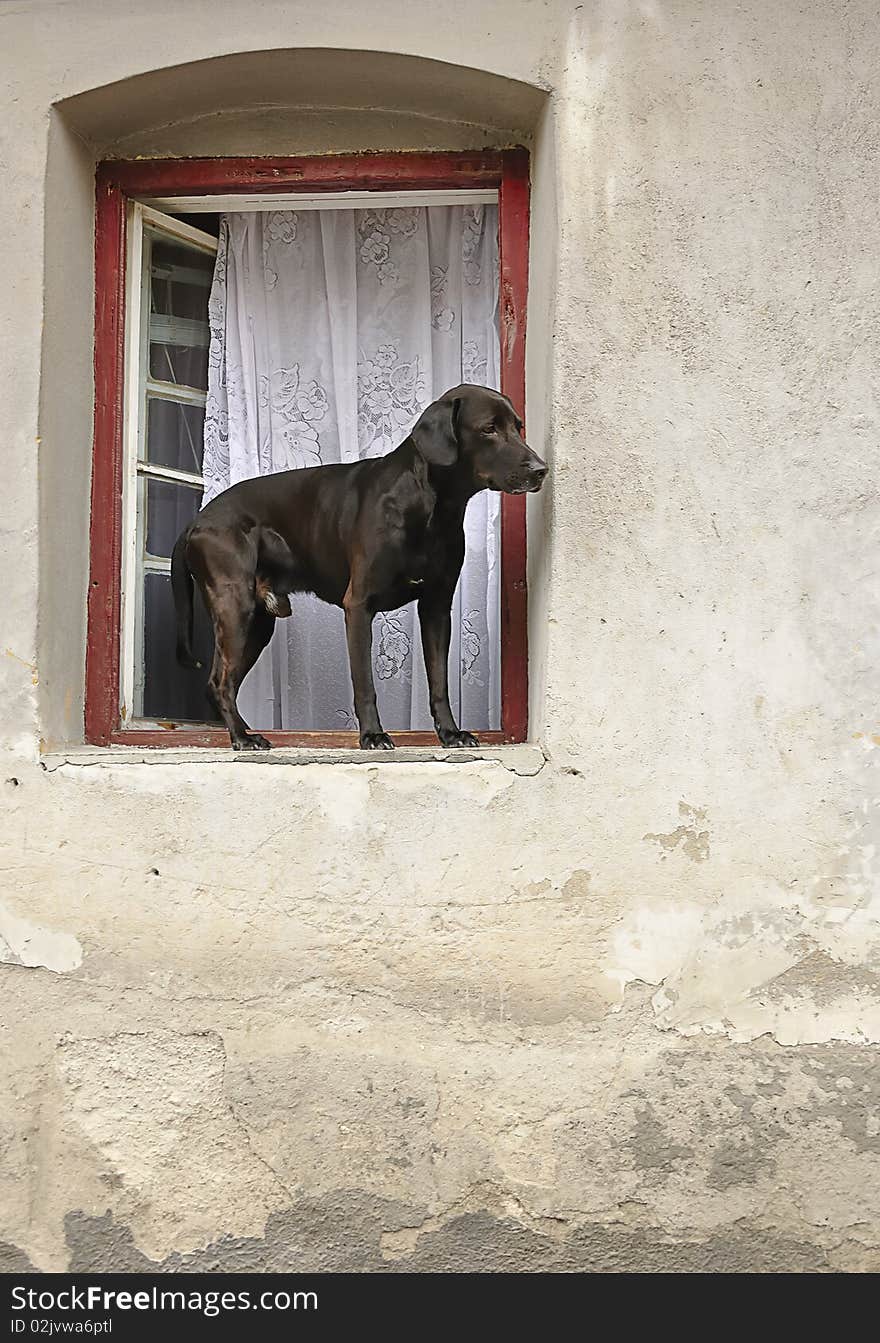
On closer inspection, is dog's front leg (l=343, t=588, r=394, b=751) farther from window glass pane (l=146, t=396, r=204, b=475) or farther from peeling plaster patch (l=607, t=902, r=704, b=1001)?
window glass pane (l=146, t=396, r=204, b=475)

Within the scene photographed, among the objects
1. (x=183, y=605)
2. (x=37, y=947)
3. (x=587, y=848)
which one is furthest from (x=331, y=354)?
(x=37, y=947)

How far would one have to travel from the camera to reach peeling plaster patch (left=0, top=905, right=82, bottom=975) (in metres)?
2.89

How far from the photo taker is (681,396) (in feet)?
9.64

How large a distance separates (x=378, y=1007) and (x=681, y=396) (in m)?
1.43

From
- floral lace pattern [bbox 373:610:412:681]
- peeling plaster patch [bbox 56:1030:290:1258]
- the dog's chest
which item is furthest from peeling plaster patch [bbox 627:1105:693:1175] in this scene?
floral lace pattern [bbox 373:610:412:681]

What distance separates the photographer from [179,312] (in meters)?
3.66

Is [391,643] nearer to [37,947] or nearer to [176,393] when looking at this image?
[176,393]

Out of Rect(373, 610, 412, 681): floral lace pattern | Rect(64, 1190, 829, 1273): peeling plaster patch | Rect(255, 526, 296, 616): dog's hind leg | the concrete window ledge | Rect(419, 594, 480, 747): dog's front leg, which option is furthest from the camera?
Rect(373, 610, 412, 681): floral lace pattern

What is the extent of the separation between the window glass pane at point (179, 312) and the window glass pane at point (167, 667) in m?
0.56

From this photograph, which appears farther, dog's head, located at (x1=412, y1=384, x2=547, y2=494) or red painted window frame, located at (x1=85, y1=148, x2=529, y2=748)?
red painted window frame, located at (x1=85, y1=148, x2=529, y2=748)

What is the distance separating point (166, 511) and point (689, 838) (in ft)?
5.32
